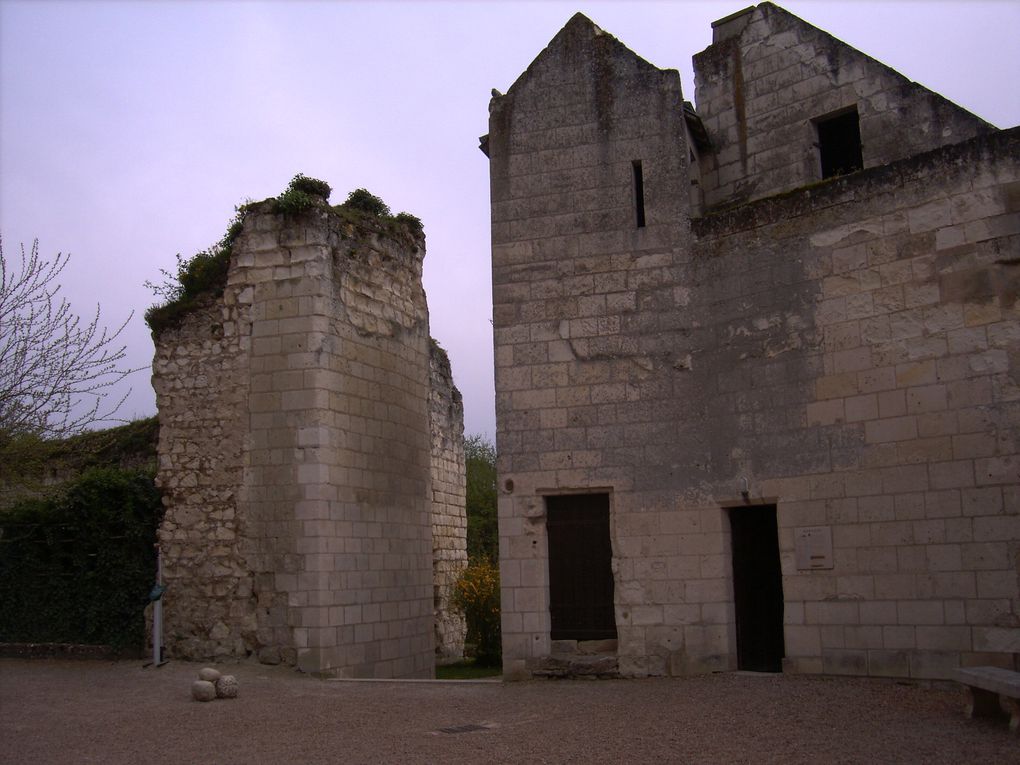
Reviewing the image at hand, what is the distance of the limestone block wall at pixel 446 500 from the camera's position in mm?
15062

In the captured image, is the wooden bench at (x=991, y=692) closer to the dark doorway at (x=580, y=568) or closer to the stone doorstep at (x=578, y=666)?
the stone doorstep at (x=578, y=666)

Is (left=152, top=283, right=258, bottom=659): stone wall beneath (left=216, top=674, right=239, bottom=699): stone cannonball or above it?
above

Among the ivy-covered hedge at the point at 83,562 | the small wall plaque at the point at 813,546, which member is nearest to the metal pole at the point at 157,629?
the ivy-covered hedge at the point at 83,562

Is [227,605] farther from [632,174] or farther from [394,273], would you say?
[632,174]

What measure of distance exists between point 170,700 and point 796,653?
5923 millimetres

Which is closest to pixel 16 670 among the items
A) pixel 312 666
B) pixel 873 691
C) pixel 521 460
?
pixel 312 666

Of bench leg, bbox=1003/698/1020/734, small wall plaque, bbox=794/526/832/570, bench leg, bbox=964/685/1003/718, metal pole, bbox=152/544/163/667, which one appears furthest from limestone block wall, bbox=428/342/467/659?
bench leg, bbox=1003/698/1020/734

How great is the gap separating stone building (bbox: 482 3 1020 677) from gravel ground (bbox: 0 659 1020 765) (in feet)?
2.56

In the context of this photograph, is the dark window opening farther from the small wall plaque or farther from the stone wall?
the stone wall

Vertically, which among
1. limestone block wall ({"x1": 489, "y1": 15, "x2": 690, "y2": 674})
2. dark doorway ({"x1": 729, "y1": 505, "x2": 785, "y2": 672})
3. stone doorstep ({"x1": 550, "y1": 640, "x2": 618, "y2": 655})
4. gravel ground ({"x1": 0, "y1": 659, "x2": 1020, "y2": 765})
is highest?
limestone block wall ({"x1": 489, "y1": 15, "x2": 690, "y2": 674})

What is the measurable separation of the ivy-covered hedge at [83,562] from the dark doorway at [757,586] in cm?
691

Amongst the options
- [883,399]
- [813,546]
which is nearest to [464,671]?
[813,546]

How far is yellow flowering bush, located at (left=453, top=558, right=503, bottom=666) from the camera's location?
1405 cm

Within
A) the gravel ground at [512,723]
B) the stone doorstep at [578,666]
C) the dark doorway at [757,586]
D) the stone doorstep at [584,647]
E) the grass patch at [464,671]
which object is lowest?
the grass patch at [464,671]
